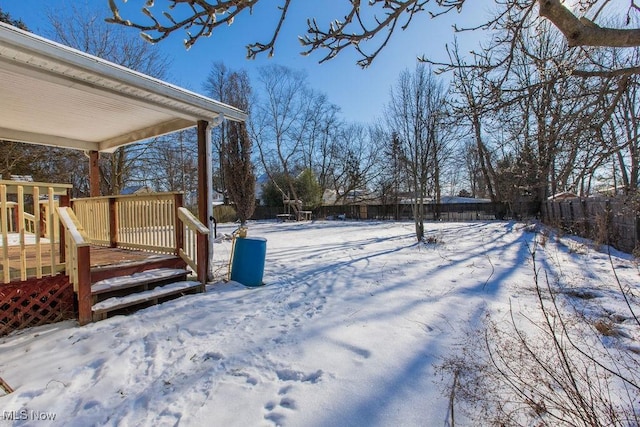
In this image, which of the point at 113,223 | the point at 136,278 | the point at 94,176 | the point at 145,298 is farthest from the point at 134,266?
the point at 94,176

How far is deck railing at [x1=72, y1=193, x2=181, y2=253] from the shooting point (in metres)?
4.43

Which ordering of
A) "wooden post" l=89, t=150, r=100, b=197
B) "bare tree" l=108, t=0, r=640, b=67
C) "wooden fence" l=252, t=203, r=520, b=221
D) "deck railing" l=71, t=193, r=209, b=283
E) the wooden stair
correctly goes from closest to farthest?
"bare tree" l=108, t=0, r=640, b=67 < the wooden stair < "deck railing" l=71, t=193, r=209, b=283 < "wooden post" l=89, t=150, r=100, b=197 < "wooden fence" l=252, t=203, r=520, b=221

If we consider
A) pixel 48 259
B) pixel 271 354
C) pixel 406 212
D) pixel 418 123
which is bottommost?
pixel 271 354

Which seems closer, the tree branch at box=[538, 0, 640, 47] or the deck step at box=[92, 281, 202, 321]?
the tree branch at box=[538, 0, 640, 47]

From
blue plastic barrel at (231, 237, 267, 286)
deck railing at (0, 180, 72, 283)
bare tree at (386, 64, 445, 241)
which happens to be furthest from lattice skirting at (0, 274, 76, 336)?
bare tree at (386, 64, 445, 241)

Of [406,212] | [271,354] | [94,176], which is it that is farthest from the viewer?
[406,212]

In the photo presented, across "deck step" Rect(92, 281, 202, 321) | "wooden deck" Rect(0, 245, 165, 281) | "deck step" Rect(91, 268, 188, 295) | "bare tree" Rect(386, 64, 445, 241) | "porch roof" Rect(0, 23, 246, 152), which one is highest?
"bare tree" Rect(386, 64, 445, 241)

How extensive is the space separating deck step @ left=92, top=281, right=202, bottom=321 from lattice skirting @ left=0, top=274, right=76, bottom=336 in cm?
38

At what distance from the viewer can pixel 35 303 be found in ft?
9.67

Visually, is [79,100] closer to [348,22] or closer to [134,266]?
[134,266]

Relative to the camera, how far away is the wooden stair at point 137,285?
3168 mm

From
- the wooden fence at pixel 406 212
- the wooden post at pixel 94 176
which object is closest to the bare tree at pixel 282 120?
the wooden fence at pixel 406 212

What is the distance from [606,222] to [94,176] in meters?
11.5

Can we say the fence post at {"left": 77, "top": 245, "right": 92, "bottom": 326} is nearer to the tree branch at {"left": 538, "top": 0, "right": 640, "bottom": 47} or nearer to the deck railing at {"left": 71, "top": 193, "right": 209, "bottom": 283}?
the deck railing at {"left": 71, "top": 193, "right": 209, "bottom": 283}
